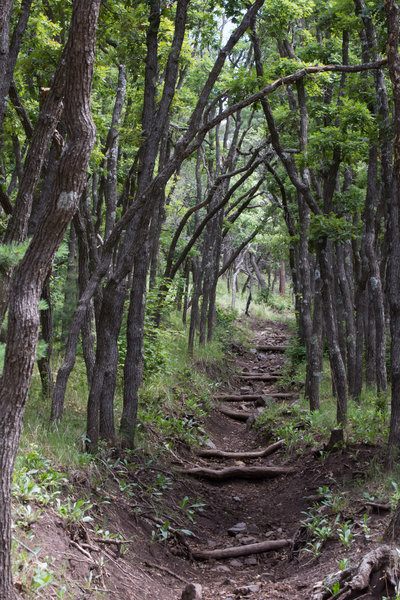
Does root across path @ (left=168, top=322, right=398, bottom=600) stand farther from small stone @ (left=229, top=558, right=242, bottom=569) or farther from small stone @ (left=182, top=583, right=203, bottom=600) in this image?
small stone @ (left=182, top=583, right=203, bottom=600)

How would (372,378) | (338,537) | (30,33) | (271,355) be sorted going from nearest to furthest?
(338,537) < (30,33) < (372,378) < (271,355)

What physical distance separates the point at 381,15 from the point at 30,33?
20.2 ft

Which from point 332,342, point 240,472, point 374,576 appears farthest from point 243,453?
point 374,576

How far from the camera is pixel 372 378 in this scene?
12953mm

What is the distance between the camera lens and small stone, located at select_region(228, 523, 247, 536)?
6.97 m

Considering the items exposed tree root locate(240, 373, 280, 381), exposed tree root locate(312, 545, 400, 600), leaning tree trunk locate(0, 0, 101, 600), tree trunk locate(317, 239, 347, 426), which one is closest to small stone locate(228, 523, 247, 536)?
exposed tree root locate(312, 545, 400, 600)

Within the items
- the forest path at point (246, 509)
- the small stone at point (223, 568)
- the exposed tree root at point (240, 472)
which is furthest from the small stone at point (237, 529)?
the exposed tree root at point (240, 472)

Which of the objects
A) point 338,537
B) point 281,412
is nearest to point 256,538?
point 338,537

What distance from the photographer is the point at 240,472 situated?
29.3 feet

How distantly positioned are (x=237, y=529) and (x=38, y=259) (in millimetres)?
4970

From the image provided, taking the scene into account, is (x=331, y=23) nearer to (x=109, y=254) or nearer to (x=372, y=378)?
(x=109, y=254)

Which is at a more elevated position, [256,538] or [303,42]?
[303,42]

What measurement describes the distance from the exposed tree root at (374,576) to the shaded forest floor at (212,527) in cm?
5

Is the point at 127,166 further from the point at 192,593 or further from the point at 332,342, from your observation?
the point at 192,593
